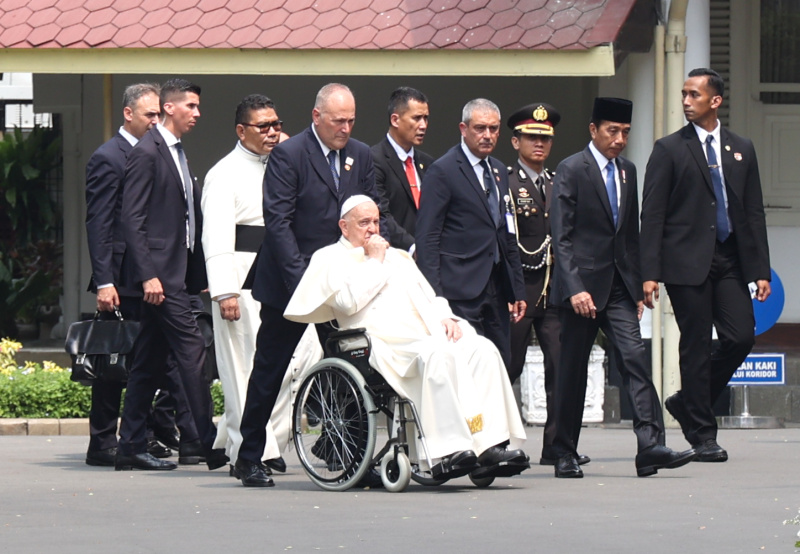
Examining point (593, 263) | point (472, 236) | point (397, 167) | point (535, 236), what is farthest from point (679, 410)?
point (397, 167)

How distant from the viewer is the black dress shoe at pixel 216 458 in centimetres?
1009

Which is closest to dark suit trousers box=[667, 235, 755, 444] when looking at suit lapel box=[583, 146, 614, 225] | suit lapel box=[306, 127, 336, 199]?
suit lapel box=[583, 146, 614, 225]

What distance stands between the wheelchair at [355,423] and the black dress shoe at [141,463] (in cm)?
138

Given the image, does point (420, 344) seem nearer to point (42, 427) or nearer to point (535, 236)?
point (535, 236)

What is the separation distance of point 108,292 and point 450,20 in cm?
459

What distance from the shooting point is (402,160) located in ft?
35.2

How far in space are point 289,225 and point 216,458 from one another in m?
1.74

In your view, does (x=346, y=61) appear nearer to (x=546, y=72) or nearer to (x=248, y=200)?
(x=546, y=72)

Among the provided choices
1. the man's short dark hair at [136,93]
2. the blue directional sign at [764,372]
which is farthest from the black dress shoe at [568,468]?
the blue directional sign at [764,372]

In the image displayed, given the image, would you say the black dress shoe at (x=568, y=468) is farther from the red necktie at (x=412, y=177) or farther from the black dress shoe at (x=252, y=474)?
the red necktie at (x=412, y=177)

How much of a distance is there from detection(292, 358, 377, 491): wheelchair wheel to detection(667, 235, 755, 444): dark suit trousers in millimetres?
2170

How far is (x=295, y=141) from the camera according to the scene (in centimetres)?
918

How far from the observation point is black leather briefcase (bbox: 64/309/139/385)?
10305mm

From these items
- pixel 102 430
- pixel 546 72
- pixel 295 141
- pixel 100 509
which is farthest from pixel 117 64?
pixel 100 509
